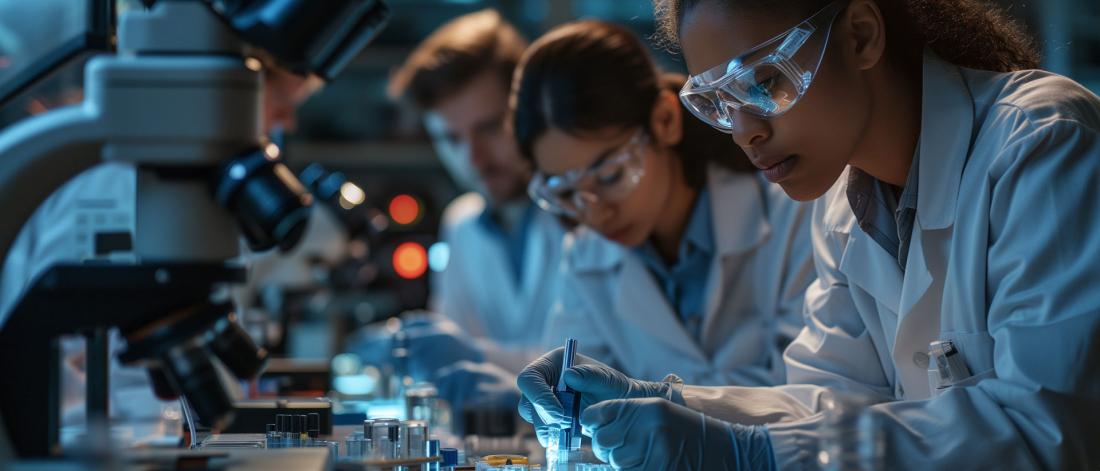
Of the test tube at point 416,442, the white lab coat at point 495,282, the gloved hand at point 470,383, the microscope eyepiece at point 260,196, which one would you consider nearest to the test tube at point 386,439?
the test tube at point 416,442

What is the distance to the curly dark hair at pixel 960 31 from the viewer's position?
1554 mm

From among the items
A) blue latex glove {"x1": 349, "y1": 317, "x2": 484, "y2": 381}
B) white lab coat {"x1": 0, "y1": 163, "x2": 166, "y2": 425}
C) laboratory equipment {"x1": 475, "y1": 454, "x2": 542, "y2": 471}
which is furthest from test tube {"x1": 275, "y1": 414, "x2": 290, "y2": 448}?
blue latex glove {"x1": 349, "y1": 317, "x2": 484, "y2": 381}

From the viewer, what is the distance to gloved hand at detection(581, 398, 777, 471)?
4.04ft

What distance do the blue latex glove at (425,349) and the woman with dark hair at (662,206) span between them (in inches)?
22.5

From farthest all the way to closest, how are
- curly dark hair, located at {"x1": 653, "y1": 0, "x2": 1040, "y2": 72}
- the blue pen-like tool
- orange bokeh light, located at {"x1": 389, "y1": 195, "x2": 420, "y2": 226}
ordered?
orange bokeh light, located at {"x1": 389, "y1": 195, "x2": 420, "y2": 226}, curly dark hair, located at {"x1": 653, "y1": 0, "x2": 1040, "y2": 72}, the blue pen-like tool

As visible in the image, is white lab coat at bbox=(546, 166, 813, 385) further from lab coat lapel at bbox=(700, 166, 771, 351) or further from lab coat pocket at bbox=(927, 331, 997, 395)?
lab coat pocket at bbox=(927, 331, 997, 395)

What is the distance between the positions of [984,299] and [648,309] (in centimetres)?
109

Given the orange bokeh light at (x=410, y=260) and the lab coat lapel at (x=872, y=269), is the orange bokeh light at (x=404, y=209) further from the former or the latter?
the lab coat lapel at (x=872, y=269)

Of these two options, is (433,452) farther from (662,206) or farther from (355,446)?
(662,206)

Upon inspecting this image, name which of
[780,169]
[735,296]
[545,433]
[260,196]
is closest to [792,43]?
[780,169]

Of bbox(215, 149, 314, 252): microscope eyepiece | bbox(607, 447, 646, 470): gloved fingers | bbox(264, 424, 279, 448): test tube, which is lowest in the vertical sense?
bbox(607, 447, 646, 470): gloved fingers

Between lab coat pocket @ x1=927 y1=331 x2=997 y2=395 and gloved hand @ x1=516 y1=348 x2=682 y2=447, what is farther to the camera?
gloved hand @ x1=516 y1=348 x2=682 y2=447

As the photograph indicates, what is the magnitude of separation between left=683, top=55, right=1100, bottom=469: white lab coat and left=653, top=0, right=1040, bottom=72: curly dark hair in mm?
62

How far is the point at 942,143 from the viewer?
147 centimetres
